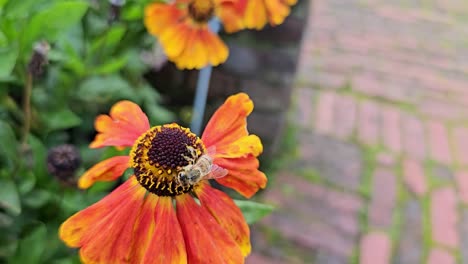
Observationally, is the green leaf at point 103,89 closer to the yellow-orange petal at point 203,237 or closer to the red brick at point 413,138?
the yellow-orange petal at point 203,237

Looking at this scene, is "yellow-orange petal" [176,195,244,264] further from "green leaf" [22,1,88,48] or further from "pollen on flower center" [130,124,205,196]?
"green leaf" [22,1,88,48]

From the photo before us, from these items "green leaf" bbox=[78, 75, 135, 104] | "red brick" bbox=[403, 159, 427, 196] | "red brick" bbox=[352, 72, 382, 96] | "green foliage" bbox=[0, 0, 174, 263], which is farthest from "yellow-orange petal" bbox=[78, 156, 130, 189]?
"red brick" bbox=[352, 72, 382, 96]

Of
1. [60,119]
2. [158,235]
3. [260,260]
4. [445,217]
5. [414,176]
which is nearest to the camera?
[158,235]

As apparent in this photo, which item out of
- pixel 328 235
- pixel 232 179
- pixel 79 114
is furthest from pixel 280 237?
pixel 232 179

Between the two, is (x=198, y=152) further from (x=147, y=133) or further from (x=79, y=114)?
(x=79, y=114)

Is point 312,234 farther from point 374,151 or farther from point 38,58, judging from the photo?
point 38,58

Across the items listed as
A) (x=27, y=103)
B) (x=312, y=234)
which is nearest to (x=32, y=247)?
(x=27, y=103)
